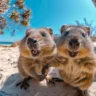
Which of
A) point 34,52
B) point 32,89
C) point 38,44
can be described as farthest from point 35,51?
point 32,89

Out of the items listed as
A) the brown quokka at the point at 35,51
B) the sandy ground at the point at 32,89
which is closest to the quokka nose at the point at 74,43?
the brown quokka at the point at 35,51

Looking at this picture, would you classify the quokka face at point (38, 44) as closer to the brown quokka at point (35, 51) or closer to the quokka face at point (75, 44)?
the brown quokka at point (35, 51)

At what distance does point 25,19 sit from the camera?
17.4 metres

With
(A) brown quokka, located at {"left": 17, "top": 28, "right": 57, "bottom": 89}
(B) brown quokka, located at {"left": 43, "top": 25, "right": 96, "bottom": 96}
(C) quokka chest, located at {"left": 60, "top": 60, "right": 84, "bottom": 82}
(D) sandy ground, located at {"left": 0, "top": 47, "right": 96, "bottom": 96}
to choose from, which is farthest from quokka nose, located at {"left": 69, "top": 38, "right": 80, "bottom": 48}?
(D) sandy ground, located at {"left": 0, "top": 47, "right": 96, "bottom": 96}

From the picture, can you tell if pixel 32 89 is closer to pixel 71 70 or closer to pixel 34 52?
pixel 34 52

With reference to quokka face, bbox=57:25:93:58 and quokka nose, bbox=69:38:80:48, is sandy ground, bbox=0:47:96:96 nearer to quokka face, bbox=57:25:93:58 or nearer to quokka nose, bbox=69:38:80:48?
quokka face, bbox=57:25:93:58

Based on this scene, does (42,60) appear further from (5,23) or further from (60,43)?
(5,23)

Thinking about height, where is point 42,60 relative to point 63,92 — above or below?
above

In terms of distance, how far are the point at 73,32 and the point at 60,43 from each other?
239 mm

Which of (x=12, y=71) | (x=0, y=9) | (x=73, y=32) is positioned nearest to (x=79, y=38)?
(x=73, y=32)

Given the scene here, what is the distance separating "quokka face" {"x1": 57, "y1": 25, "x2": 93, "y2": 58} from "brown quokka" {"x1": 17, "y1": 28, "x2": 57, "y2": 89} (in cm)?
37

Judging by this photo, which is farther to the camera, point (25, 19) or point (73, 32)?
point (25, 19)

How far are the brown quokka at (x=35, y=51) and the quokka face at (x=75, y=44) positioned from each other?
37cm

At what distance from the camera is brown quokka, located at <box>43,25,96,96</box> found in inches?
141
